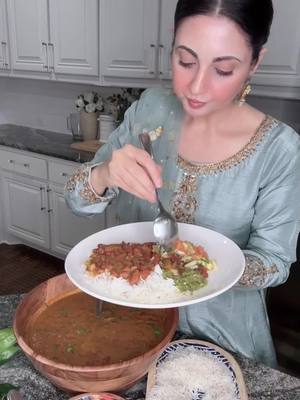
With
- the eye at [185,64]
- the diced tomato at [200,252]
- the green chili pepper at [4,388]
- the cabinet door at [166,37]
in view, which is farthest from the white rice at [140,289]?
the cabinet door at [166,37]

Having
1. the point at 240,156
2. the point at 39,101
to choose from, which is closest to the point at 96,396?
the point at 240,156

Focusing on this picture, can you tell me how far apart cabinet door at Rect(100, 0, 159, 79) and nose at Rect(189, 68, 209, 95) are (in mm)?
1565

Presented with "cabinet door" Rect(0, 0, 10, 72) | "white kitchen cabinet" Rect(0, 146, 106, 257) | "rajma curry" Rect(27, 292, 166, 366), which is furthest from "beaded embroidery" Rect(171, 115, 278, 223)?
"cabinet door" Rect(0, 0, 10, 72)

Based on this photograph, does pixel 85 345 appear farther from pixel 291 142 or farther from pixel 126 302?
pixel 291 142

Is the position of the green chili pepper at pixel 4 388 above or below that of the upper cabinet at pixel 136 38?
below

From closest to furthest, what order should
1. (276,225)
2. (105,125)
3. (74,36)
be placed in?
(276,225) < (74,36) < (105,125)

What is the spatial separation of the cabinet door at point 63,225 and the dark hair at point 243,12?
208 centimetres

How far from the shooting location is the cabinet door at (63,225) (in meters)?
2.91

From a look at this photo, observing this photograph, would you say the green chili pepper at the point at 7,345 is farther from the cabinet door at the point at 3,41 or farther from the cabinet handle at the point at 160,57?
the cabinet door at the point at 3,41

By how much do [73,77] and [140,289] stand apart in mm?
2314

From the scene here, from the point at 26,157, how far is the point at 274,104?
178cm

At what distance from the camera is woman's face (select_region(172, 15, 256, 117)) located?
85cm

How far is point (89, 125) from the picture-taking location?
3051 mm

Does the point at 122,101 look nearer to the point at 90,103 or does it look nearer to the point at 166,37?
the point at 90,103
